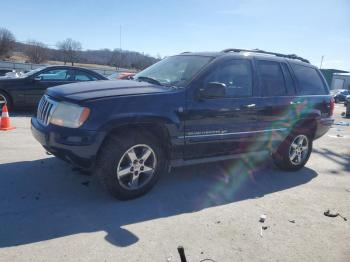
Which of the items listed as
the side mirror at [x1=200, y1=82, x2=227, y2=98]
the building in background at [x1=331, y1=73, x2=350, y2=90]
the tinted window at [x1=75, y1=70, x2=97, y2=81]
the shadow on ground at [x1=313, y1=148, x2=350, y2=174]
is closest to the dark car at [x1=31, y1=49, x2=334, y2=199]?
the side mirror at [x1=200, y1=82, x2=227, y2=98]

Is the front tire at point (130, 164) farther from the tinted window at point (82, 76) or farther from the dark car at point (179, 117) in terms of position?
the tinted window at point (82, 76)

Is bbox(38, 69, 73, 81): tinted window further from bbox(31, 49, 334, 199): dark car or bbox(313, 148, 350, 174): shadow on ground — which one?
bbox(313, 148, 350, 174): shadow on ground

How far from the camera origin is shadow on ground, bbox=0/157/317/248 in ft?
11.7

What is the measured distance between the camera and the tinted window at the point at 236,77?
497 centimetres

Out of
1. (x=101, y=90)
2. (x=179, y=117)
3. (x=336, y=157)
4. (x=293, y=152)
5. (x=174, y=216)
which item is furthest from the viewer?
(x=336, y=157)

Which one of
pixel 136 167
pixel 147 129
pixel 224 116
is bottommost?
pixel 136 167

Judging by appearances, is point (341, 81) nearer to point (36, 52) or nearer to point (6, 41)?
point (36, 52)

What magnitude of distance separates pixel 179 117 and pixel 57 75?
24.7ft

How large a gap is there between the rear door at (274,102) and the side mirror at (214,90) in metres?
1.02

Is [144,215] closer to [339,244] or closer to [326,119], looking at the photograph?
[339,244]

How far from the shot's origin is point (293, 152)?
6.22 meters

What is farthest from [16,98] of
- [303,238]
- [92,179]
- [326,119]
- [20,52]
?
[20,52]

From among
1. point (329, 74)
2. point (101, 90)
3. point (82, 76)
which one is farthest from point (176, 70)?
point (329, 74)

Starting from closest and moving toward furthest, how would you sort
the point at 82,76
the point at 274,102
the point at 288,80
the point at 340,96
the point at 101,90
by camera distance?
the point at 101,90 < the point at 274,102 < the point at 288,80 < the point at 82,76 < the point at 340,96
